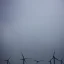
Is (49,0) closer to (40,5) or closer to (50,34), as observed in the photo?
(40,5)

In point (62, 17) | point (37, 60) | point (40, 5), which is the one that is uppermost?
point (40, 5)

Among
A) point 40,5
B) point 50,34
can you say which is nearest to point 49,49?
point 50,34

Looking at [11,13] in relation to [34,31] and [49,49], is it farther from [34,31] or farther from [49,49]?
[49,49]

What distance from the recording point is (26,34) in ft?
11.0

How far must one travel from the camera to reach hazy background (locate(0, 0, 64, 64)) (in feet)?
10.9

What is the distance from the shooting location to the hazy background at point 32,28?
3.32m

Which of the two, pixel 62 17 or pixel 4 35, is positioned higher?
pixel 62 17

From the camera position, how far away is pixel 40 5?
3.38 m

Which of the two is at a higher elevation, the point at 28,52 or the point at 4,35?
the point at 4,35

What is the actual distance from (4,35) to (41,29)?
679mm

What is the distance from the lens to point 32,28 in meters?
3.35

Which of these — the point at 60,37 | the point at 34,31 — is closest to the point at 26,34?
the point at 34,31

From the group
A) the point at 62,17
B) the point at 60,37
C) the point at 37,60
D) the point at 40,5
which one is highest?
the point at 40,5

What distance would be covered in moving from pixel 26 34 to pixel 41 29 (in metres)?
0.29
